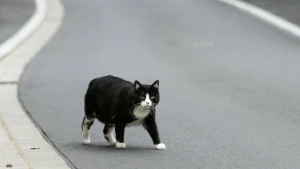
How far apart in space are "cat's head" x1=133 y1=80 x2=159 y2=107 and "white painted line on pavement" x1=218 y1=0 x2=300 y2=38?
14548 millimetres

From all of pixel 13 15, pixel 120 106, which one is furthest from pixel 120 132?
pixel 13 15

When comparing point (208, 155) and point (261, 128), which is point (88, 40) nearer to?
point (261, 128)

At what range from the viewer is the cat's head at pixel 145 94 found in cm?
993

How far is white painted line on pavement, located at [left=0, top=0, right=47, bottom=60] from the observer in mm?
22261

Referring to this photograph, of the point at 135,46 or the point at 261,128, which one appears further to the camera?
the point at 135,46

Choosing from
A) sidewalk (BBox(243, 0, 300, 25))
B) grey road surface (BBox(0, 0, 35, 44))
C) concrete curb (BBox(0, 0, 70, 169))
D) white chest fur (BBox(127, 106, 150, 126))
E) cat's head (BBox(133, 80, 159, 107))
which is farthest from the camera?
sidewalk (BBox(243, 0, 300, 25))

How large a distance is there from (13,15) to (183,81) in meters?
13.8

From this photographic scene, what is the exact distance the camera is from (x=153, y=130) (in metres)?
10.3

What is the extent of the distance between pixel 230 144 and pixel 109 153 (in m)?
1.41

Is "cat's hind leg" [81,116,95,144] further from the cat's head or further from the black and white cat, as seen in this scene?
the cat's head

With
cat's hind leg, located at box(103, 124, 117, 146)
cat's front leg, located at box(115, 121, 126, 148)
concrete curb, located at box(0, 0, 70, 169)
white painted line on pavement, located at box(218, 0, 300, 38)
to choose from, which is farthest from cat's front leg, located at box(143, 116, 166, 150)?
white painted line on pavement, located at box(218, 0, 300, 38)

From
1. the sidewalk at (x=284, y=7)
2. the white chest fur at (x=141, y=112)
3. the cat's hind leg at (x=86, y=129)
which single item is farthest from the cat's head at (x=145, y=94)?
the sidewalk at (x=284, y=7)

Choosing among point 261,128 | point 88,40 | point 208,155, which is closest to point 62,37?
point 88,40

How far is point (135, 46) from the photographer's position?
22.9m
